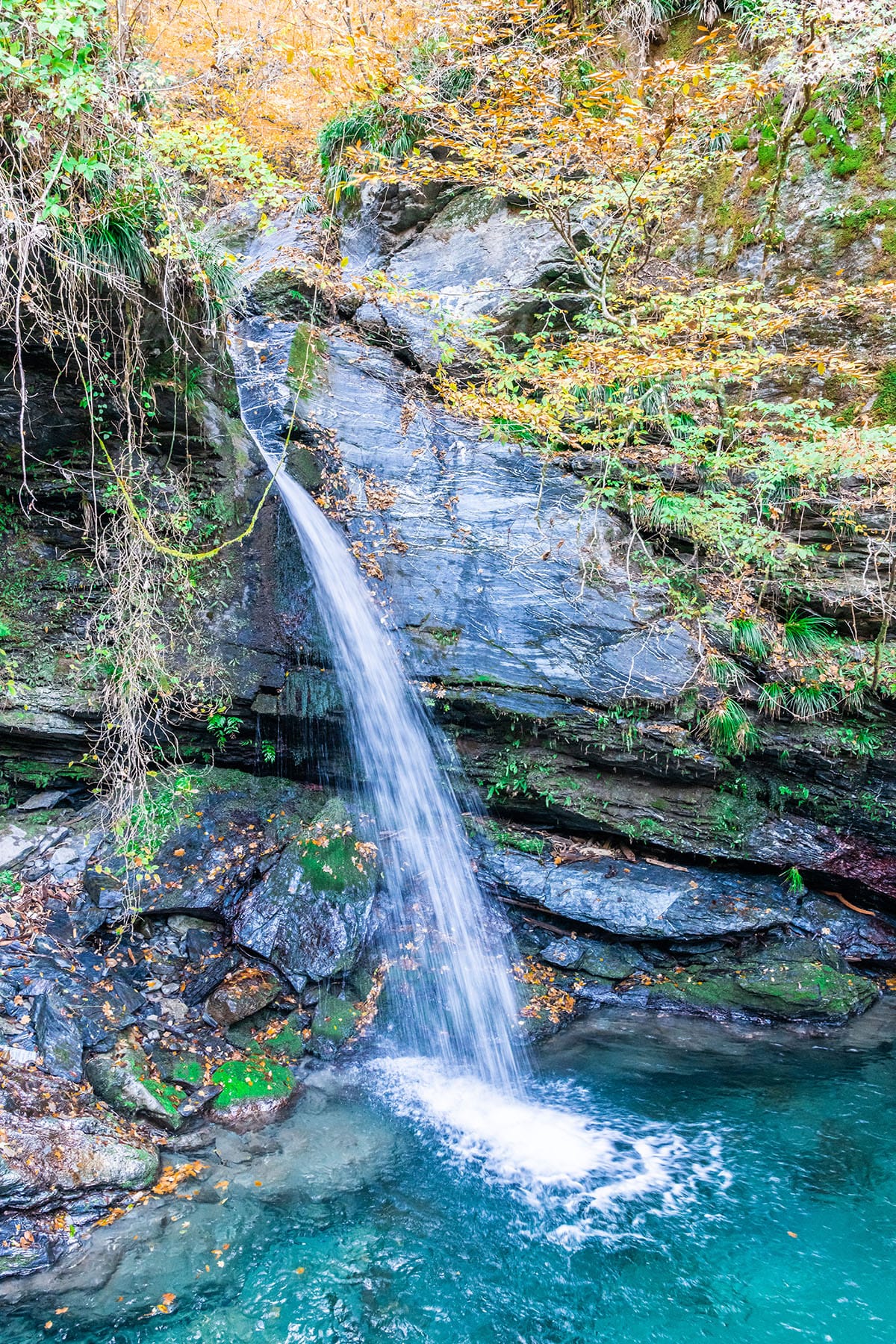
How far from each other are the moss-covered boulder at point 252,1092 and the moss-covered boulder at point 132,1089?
0.80 ft

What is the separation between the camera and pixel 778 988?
5.28 metres

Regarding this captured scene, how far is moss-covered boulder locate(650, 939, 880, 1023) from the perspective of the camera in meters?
5.23

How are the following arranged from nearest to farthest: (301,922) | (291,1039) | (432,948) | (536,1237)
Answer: (536,1237) → (291,1039) → (301,922) → (432,948)

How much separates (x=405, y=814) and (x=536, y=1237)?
3.16m

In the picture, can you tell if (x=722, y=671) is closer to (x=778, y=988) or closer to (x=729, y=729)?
(x=729, y=729)

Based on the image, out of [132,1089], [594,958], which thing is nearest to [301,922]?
[132,1089]

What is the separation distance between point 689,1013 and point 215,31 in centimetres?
1232

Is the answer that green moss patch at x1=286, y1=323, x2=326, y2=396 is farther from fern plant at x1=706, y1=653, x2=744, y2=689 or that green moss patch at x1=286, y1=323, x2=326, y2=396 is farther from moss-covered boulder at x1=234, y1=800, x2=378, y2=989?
fern plant at x1=706, y1=653, x2=744, y2=689

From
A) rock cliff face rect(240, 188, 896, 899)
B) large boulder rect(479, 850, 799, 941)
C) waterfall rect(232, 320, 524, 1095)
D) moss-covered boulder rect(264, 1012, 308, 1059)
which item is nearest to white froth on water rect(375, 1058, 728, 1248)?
moss-covered boulder rect(264, 1012, 308, 1059)

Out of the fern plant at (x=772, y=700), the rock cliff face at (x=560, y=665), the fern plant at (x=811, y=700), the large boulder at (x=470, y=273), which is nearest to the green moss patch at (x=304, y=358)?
the rock cliff face at (x=560, y=665)

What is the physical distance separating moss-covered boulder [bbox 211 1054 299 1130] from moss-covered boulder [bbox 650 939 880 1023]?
2942 millimetres

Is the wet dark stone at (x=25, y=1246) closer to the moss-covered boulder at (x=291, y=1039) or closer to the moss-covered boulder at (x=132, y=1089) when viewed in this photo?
the moss-covered boulder at (x=132, y=1089)

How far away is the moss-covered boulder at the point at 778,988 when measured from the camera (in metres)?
5.23

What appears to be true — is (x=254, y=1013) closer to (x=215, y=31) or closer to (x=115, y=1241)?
(x=115, y=1241)
